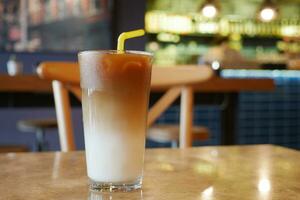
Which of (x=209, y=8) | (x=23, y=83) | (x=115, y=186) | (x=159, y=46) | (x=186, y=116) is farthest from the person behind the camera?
(x=159, y=46)

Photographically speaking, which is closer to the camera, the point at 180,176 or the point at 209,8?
the point at 180,176

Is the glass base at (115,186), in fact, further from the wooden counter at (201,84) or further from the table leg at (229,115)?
the table leg at (229,115)

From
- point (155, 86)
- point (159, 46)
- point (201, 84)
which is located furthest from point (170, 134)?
point (159, 46)

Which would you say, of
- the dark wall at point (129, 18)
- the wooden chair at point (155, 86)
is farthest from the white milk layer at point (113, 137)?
the dark wall at point (129, 18)

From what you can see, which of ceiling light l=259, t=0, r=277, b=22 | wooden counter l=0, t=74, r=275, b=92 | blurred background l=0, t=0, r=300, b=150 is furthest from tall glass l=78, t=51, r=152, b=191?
ceiling light l=259, t=0, r=277, b=22

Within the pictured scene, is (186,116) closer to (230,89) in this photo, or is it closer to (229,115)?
(230,89)

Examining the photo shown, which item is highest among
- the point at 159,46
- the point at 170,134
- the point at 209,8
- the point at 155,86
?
the point at 209,8
